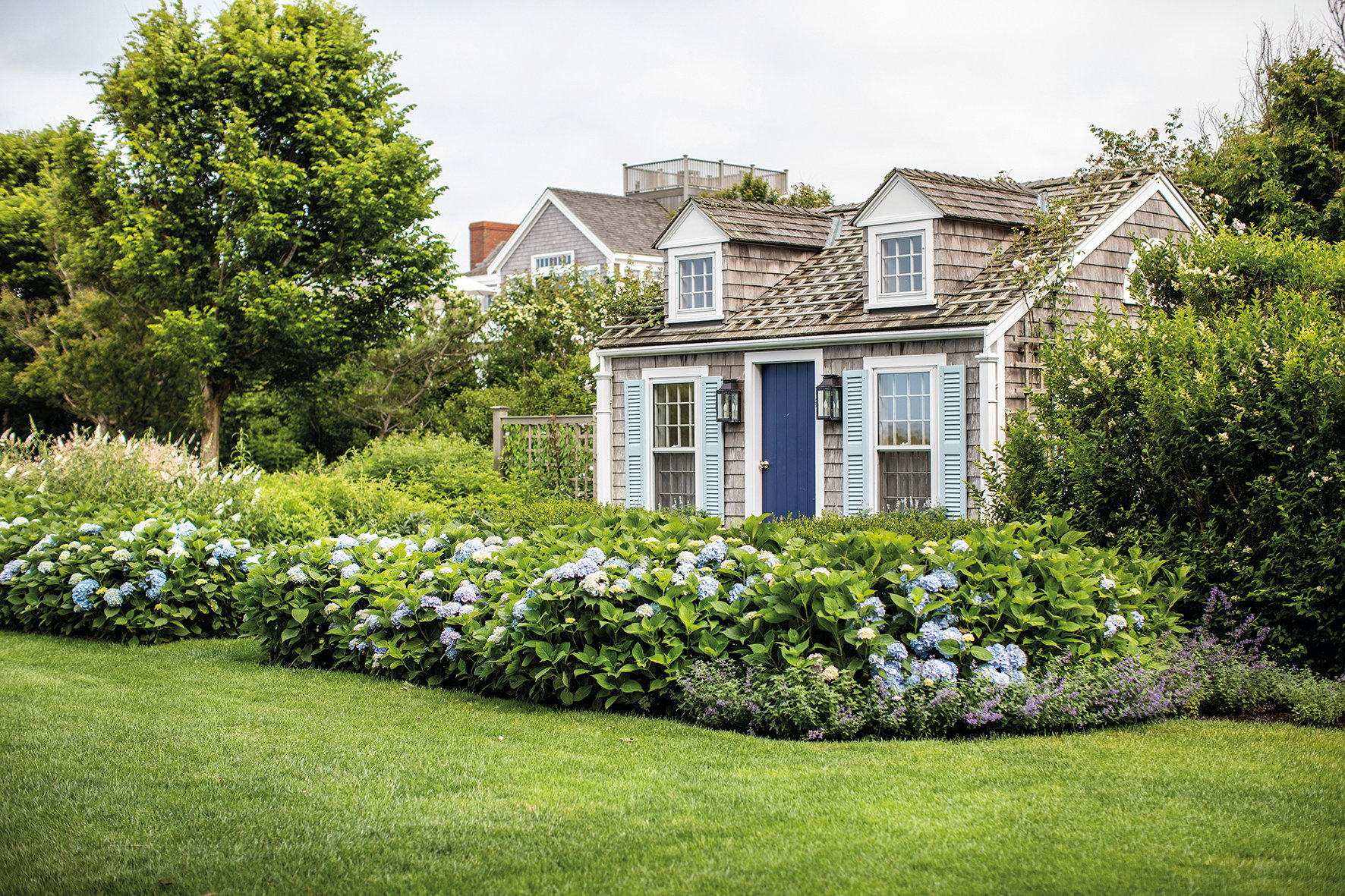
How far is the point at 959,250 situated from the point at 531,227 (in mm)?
22690

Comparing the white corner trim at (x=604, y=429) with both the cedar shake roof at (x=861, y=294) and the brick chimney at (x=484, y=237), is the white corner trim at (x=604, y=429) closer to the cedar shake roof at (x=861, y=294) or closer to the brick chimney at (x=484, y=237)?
the cedar shake roof at (x=861, y=294)

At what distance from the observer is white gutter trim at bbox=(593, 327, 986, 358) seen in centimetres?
1359

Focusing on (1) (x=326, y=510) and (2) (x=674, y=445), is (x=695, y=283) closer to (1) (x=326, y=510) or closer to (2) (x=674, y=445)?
(2) (x=674, y=445)

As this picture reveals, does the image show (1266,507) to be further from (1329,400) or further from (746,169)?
Answer: (746,169)

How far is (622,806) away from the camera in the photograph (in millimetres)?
4930

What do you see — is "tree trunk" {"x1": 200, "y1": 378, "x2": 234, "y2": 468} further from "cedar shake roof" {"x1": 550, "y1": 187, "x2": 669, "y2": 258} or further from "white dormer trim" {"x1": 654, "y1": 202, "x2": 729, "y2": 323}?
"cedar shake roof" {"x1": 550, "y1": 187, "x2": 669, "y2": 258}

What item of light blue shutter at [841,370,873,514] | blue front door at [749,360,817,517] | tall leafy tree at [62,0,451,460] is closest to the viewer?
light blue shutter at [841,370,873,514]

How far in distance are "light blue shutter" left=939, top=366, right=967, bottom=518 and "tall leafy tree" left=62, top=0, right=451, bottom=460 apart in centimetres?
1308

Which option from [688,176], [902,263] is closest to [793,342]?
[902,263]

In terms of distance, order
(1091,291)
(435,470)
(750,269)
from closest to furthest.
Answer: (1091,291), (750,269), (435,470)

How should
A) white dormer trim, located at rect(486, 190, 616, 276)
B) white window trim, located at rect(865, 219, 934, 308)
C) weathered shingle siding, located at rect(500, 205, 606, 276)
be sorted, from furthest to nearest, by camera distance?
weathered shingle siding, located at rect(500, 205, 606, 276) < white dormer trim, located at rect(486, 190, 616, 276) < white window trim, located at rect(865, 219, 934, 308)

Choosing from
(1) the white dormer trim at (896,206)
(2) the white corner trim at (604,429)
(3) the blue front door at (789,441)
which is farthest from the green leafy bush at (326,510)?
(1) the white dormer trim at (896,206)

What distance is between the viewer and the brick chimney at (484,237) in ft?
140

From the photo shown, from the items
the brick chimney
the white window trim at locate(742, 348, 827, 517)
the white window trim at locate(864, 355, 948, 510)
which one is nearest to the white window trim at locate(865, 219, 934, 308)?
the white window trim at locate(864, 355, 948, 510)
